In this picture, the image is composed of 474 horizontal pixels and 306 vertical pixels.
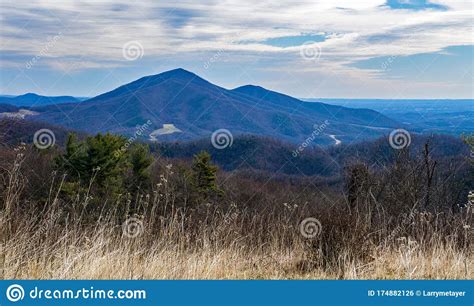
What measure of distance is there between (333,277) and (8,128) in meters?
3.78

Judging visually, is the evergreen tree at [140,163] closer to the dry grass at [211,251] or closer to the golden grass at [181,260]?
the dry grass at [211,251]

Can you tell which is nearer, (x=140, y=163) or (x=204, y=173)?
(x=140, y=163)

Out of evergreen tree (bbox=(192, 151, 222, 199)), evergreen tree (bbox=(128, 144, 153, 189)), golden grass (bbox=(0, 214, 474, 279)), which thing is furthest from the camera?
evergreen tree (bbox=(192, 151, 222, 199))

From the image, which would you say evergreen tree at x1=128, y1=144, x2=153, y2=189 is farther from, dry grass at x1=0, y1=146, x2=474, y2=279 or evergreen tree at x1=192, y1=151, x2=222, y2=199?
dry grass at x1=0, y1=146, x2=474, y2=279

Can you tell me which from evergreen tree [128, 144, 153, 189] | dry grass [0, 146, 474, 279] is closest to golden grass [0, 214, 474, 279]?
dry grass [0, 146, 474, 279]

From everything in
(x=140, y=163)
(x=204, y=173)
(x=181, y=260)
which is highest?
(x=140, y=163)

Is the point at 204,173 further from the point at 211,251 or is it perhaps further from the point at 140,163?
the point at 211,251

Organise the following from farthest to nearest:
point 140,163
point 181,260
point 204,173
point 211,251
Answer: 1. point 204,173
2. point 140,163
3. point 211,251
4. point 181,260

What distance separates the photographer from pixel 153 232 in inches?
182

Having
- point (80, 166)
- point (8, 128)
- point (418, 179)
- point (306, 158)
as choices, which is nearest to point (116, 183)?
point (80, 166)

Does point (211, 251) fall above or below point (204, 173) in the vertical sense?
below

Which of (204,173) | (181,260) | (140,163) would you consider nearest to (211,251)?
(181,260)

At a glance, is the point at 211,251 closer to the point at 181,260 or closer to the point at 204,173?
the point at 181,260

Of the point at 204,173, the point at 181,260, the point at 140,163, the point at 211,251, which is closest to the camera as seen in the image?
the point at 181,260
